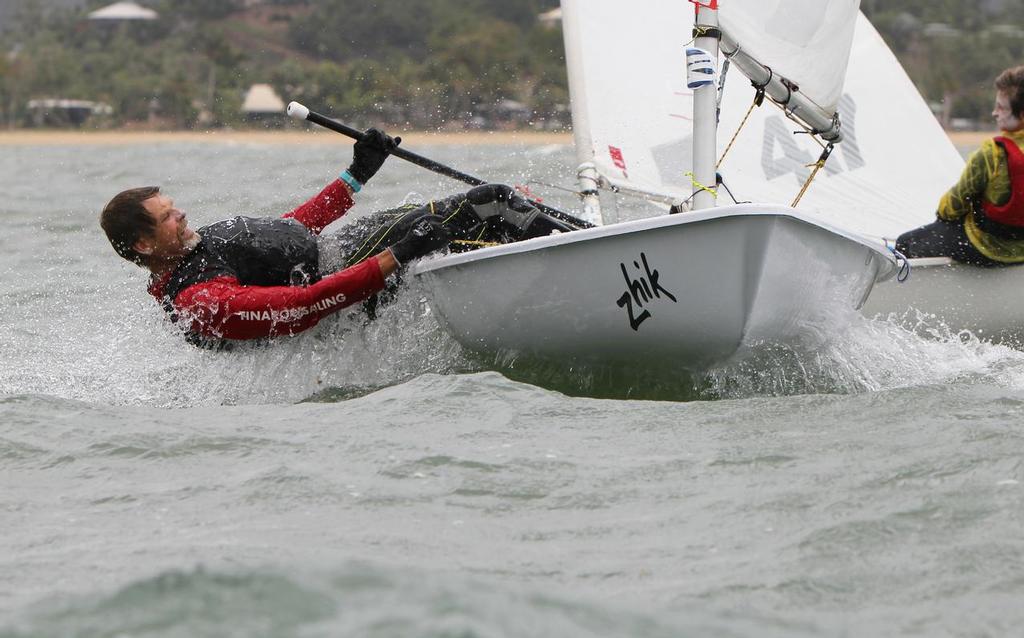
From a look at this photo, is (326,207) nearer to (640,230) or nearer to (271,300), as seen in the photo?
(271,300)

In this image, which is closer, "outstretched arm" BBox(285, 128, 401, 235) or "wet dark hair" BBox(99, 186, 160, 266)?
"wet dark hair" BBox(99, 186, 160, 266)

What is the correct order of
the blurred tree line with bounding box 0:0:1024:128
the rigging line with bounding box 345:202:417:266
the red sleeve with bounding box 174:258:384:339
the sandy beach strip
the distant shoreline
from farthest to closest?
the blurred tree line with bounding box 0:0:1024:128 → the sandy beach strip → the distant shoreline → the rigging line with bounding box 345:202:417:266 → the red sleeve with bounding box 174:258:384:339

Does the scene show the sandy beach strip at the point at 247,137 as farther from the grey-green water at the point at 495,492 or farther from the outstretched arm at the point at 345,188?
the grey-green water at the point at 495,492

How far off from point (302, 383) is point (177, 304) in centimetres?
39

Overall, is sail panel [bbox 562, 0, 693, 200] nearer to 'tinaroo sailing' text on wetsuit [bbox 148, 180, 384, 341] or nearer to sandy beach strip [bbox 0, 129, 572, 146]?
'tinaroo sailing' text on wetsuit [bbox 148, 180, 384, 341]

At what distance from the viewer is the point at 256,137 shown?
33812 millimetres

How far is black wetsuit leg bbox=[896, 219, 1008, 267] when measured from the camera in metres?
4.28

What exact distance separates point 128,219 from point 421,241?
0.74 m

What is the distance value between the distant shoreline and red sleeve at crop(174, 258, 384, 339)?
1065 inches

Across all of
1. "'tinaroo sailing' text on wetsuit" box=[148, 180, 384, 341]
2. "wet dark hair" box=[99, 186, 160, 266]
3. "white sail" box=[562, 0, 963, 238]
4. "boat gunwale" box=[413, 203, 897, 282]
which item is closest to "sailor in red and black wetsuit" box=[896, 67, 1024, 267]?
"white sail" box=[562, 0, 963, 238]

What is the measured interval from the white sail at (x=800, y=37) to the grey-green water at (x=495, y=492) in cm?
76

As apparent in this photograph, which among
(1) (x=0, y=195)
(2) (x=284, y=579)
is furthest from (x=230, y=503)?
(1) (x=0, y=195)

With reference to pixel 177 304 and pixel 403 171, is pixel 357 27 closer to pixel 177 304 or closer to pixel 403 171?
pixel 403 171

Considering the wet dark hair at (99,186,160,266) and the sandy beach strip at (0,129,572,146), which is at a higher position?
the wet dark hair at (99,186,160,266)
